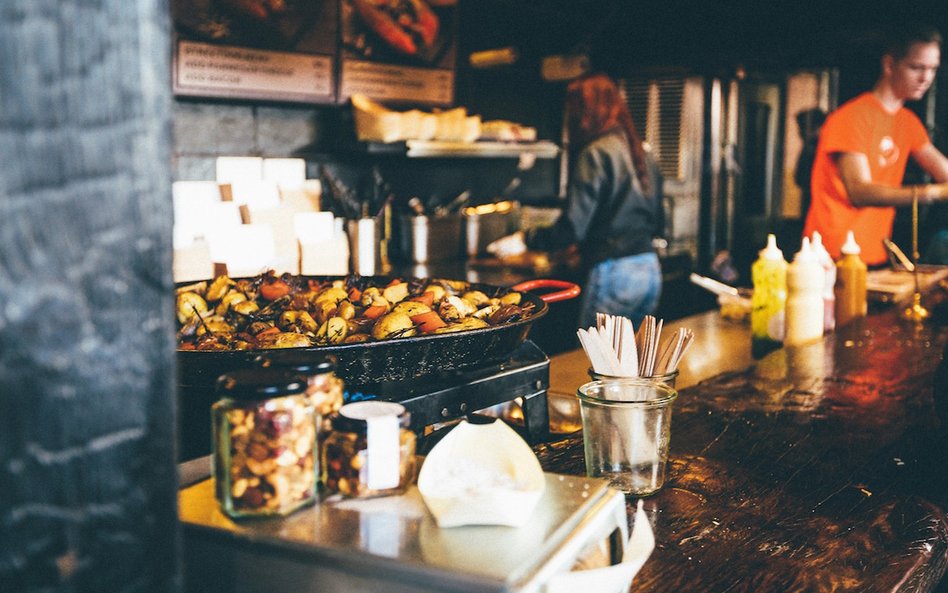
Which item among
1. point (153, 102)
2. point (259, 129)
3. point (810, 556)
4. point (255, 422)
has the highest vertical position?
point (259, 129)

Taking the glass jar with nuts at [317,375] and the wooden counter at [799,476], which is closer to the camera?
the glass jar with nuts at [317,375]

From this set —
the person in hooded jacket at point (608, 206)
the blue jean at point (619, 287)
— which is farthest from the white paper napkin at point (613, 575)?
the blue jean at point (619, 287)

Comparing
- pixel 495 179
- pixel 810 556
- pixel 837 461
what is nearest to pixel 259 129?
pixel 495 179

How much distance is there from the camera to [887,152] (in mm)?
4594

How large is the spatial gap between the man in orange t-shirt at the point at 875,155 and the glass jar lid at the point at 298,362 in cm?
387


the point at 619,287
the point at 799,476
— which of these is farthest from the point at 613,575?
the point at 619,287

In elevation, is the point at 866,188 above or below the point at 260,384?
above

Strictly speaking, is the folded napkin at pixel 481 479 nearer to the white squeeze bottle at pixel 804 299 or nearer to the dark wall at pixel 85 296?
the dark wall at pixel 85 296

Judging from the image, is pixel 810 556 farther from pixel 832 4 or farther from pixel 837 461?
pixel 832 4

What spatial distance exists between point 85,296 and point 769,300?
2.57 m

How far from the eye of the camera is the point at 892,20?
436 cm

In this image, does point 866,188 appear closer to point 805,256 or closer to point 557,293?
point 805,256

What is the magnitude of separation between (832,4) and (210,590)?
4.48 meters

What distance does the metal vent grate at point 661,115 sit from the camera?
6.34 metres
